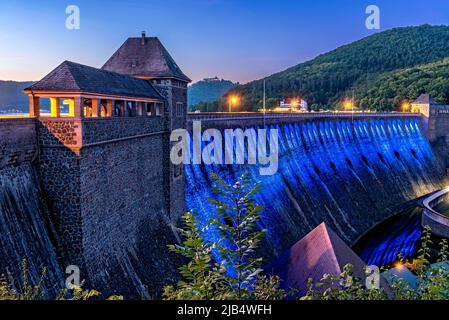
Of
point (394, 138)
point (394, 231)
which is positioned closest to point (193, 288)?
point (394, 231)

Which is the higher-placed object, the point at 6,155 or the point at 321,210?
the point at 6,155

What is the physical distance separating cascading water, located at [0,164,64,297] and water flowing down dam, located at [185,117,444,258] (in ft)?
43.5

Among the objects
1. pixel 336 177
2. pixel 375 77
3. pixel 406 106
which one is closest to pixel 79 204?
pixel 336 177

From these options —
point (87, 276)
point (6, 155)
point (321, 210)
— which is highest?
point (6, 155)

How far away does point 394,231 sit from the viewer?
45.6 metres

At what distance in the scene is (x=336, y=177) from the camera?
159 ft

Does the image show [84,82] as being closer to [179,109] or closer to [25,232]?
[25,232]

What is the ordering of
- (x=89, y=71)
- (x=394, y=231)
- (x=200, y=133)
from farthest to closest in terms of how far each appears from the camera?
(x=394, y=231), (x=200, y=133), (x=89, y=71)

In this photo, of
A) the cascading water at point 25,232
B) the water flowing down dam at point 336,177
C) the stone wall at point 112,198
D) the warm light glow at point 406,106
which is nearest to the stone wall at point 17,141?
the cascading water at point 25,232

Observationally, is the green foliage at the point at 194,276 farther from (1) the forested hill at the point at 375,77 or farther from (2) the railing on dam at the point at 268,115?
(1) the forested hill at the point at 375,77

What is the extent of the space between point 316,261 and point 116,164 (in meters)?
9.26

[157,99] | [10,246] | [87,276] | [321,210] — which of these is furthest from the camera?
[321,210]
